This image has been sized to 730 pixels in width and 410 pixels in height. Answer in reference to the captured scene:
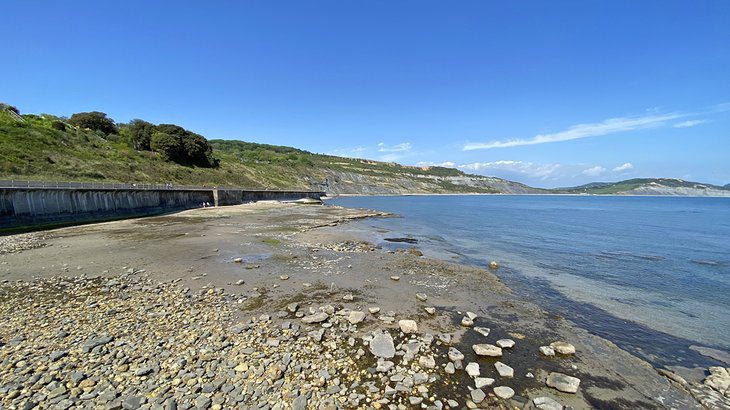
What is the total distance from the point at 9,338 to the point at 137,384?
493 centimetres

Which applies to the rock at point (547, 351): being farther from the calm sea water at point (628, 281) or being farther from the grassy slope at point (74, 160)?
the grassy slope at point (74, 160)

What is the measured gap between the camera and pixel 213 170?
88.2m

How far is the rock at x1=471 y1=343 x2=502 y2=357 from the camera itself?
8.36 meters

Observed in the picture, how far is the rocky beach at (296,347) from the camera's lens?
6.32 meters

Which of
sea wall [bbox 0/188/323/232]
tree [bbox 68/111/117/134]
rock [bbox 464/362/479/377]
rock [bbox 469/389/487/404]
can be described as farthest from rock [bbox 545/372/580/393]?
tree [bbox 68/111/117/134]

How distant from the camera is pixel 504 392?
6.78m

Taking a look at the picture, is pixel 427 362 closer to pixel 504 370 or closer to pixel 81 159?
pixel 504 370

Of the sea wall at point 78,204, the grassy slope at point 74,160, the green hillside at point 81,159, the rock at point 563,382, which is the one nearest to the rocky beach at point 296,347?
the rock at point 563,382

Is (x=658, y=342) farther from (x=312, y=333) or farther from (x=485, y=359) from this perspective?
(x=312, y=333)

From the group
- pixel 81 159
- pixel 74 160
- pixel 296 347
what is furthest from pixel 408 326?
pixel 81 159

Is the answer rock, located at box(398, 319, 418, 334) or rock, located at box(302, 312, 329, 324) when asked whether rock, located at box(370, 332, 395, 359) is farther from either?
rock, located at box(302, 312, 329, 324)

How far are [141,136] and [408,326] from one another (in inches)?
3728

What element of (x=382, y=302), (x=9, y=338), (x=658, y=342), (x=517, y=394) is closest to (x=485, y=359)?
(x=517, y=394)

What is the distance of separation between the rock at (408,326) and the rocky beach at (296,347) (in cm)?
8
